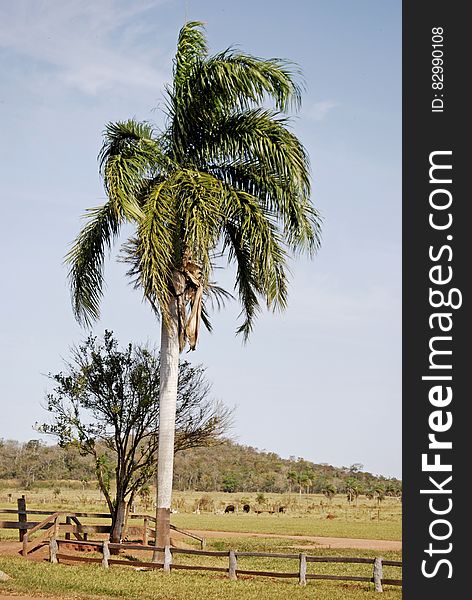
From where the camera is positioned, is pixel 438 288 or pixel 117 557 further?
pixel 117 557

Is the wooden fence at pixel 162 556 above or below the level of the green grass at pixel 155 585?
above

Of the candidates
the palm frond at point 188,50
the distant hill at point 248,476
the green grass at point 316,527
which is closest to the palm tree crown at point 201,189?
the palm frond at point 188,50

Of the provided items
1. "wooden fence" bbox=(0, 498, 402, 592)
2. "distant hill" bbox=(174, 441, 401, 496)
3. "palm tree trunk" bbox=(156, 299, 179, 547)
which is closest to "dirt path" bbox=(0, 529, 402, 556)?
"wooden fence" bbox=(0, 498, 402, 592)

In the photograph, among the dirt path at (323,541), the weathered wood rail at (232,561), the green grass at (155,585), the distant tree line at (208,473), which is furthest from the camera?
the distant tree line at (208,473)

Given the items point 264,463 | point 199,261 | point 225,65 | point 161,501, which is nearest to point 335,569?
point 161,501

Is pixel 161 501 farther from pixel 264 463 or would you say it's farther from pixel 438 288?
pixel 264 463

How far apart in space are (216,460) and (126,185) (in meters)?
100

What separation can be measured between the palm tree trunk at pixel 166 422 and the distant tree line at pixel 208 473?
202 feet

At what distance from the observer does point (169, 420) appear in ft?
72.1

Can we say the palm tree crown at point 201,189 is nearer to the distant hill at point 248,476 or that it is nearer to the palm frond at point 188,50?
the palm frond at point 188,50

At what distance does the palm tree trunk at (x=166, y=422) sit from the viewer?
21.5 metres

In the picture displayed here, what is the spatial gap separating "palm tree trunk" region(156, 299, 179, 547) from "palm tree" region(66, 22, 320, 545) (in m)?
0.02

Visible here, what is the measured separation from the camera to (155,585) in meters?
18.1

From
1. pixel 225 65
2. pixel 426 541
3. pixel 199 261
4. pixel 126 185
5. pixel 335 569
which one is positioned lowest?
pixel 335 569
